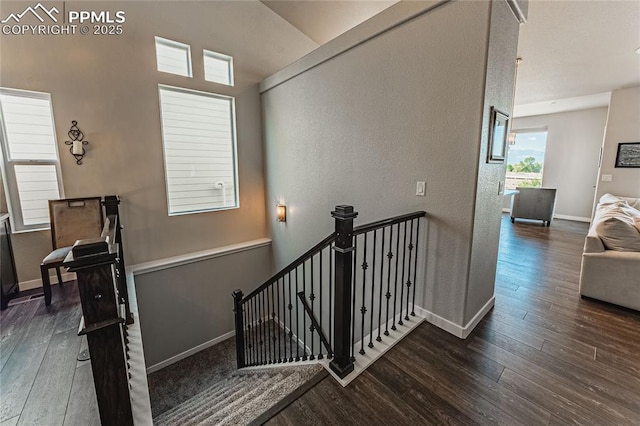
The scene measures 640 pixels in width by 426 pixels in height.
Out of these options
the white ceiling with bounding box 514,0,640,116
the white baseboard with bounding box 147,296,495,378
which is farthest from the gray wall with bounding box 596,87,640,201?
the white baseboard with bounding box 147,296,495,378

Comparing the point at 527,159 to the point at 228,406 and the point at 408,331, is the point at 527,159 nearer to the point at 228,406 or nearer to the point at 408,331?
the point at 408,331

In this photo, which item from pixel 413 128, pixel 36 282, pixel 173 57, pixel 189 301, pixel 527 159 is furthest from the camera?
pixel 527 159

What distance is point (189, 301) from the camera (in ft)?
13.8

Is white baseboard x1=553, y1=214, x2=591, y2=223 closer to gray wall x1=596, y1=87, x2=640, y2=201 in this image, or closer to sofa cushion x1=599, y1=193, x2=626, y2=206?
gray wall x1=596, y1=87, x2=640, y2=201

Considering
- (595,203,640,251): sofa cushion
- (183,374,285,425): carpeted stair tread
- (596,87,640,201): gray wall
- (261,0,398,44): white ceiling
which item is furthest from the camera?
(596,87,640,201): gray wall

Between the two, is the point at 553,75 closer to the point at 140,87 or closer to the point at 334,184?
the point at 334,184

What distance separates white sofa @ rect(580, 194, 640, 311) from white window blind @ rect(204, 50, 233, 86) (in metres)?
5.48

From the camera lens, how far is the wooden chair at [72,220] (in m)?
2.92

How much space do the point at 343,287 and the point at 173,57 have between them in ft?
14.0

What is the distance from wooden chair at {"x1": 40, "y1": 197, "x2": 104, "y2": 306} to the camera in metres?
2.92

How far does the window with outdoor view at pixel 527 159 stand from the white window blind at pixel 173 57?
885cm

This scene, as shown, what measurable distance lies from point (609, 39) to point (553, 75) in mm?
1239

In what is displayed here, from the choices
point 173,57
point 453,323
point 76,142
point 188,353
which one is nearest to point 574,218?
point 453,323

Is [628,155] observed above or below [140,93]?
below
